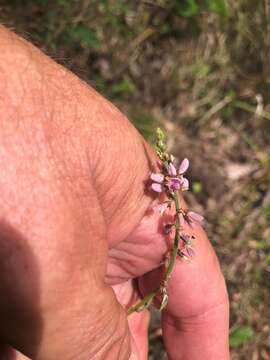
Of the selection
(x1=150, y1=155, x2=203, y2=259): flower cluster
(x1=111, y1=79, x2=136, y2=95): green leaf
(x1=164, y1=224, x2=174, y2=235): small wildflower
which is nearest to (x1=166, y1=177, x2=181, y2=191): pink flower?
(x1=150, y1=155, x2=203, y2=259): flower cluster

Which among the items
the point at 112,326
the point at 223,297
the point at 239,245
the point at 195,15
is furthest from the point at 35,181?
the point at 195,15

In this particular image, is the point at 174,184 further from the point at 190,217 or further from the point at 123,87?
the point at 123,87

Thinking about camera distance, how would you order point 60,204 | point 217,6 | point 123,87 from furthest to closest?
point 123,87
point 217,6
point 60,204

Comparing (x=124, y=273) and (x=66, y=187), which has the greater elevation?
(x=66, y=187)

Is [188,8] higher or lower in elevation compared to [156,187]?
higher

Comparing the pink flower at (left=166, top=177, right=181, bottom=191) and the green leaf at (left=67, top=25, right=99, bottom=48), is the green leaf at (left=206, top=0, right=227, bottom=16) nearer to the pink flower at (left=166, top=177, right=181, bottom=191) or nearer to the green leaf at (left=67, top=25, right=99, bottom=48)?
the green leaf at (left=67, top=25, right=99, bottom=48)

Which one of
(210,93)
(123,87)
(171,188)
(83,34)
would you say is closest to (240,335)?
(171,188)

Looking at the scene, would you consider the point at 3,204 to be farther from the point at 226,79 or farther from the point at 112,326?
the point at 226,79
